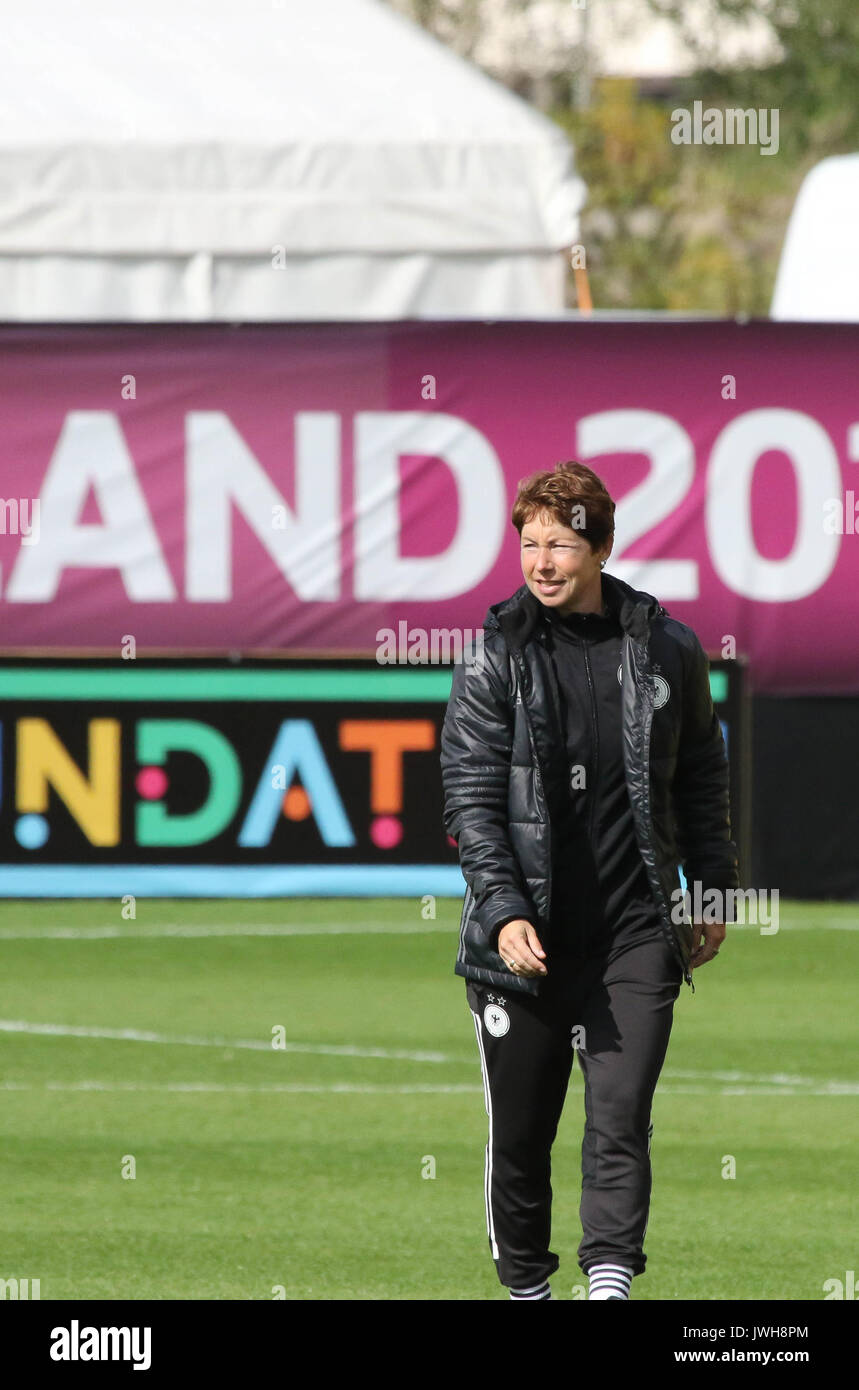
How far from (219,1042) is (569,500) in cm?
513

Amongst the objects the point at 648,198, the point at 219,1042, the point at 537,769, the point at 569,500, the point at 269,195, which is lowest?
the point at 219,1042

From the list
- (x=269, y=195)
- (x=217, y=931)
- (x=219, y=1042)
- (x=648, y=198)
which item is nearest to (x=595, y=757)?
(x=219, y=1042)

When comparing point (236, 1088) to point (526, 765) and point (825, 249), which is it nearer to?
point (526, 765)

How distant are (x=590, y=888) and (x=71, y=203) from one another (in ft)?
37.6

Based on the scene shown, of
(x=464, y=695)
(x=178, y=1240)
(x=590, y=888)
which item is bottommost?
(x=178, y=1240)

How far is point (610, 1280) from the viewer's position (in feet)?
19.0

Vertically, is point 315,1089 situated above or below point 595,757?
below

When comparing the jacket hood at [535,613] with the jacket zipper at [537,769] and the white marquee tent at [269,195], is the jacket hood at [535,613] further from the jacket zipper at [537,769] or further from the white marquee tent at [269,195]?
the white marquee tent at [269,195]

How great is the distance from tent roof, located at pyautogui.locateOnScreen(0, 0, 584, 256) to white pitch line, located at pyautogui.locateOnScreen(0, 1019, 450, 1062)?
6993 mm

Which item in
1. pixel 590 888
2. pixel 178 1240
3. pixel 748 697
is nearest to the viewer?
pixel 590 888

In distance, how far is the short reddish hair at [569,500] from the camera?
5832mm

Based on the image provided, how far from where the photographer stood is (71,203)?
54.2 ft

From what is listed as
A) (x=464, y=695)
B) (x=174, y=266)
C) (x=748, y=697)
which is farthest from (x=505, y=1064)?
(x=174, y=266)
